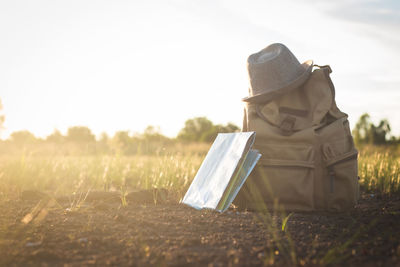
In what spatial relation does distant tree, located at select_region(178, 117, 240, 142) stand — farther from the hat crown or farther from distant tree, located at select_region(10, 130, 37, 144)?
the hat crown

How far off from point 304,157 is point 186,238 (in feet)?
4.81

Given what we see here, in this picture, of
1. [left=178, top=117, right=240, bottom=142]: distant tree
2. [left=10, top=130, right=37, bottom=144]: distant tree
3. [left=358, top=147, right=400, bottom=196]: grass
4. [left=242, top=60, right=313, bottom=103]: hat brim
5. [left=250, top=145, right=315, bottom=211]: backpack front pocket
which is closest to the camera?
[left=250, top=145, right=315, bottom=211]: backpack front pocket

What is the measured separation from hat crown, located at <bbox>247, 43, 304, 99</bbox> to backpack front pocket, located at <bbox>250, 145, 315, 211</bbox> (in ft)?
1.93

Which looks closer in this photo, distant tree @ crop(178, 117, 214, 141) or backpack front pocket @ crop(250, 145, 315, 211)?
backpack front pocket @ crop(250, 145, 315, 211)

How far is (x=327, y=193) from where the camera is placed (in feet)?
10.5

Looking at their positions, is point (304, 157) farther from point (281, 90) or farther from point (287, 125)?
point (281, 90)

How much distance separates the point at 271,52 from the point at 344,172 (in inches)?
53.2

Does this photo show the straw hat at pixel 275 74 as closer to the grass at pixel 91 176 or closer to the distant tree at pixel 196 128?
the grass at pixel 91 176

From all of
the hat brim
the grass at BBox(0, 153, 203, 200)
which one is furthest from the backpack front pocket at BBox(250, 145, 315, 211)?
the grass at BBox(0, 153, 203, 200)

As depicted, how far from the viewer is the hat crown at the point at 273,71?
3.35m

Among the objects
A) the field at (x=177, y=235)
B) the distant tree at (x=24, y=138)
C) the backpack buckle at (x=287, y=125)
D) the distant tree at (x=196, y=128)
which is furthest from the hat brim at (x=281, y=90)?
the distant tree at (x=196, y=128)

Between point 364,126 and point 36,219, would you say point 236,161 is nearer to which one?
point 36,219

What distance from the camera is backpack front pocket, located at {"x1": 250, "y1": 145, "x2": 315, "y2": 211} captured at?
3.11 m

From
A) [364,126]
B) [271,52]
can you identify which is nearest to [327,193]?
[271,52]
